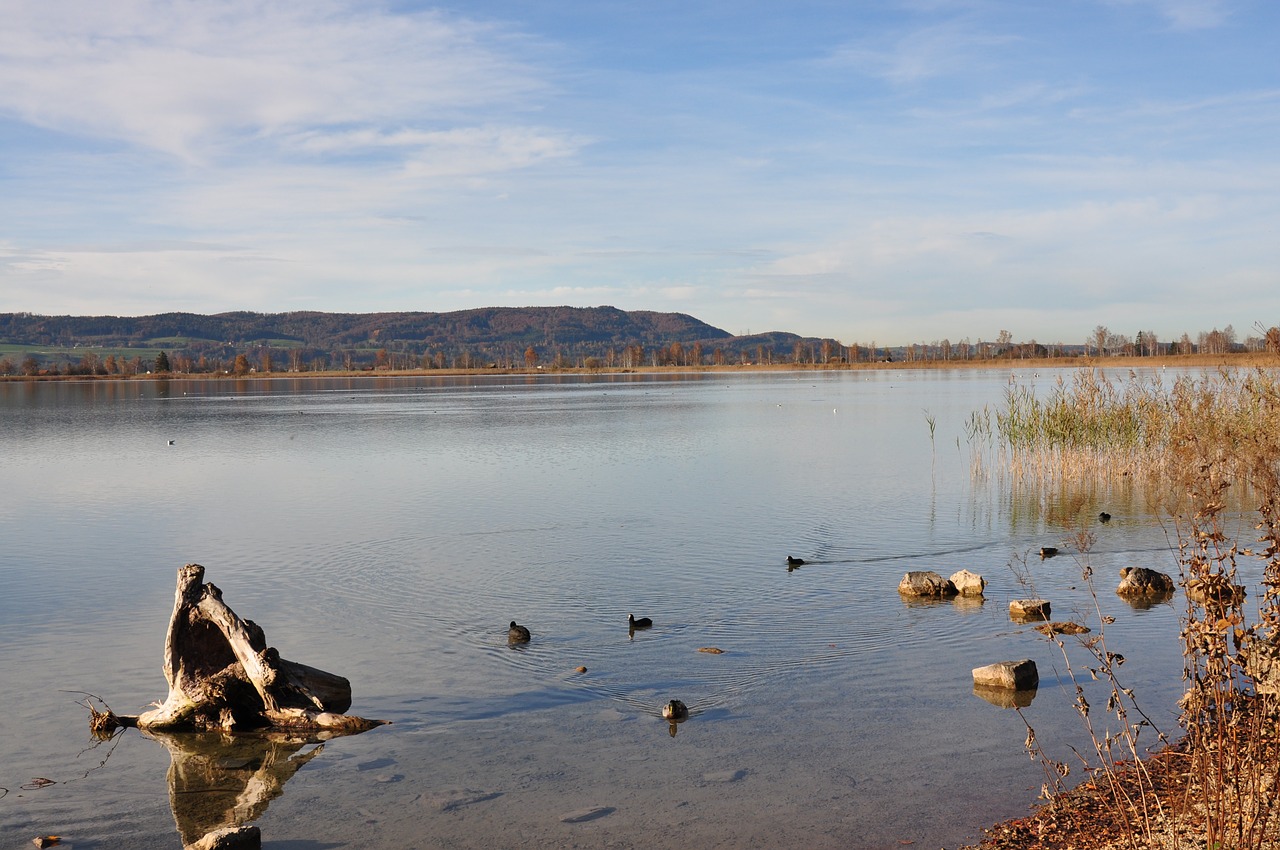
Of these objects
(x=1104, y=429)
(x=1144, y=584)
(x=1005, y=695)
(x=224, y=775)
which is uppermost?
(x=1104, y=429)

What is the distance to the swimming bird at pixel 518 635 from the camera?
456 inches

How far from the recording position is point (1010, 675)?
31.6ft

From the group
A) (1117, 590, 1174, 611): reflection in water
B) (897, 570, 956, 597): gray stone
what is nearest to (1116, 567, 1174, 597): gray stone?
(1117, 590, 1174, 611): reflection in water

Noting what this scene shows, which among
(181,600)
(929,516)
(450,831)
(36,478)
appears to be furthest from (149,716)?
(36,478)

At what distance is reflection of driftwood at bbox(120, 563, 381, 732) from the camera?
916 centimetres

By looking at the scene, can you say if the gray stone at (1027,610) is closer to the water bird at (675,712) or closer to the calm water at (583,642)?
the calm water at (583,642)

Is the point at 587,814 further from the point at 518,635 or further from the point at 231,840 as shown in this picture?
the point at 518,635

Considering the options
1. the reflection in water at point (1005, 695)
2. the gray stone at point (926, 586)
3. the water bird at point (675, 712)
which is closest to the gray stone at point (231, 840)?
the water bird at point (675, 712)

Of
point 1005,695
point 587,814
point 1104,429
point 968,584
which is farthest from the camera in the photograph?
point 1104,429

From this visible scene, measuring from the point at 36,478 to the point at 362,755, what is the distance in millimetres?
24410

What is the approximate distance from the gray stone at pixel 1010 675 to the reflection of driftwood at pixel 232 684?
5.47 meters

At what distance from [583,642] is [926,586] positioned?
4.54m

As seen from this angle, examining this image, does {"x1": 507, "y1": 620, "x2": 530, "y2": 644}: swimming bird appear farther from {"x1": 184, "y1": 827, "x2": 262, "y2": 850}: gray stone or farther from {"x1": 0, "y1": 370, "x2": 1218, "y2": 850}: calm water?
{"x1": 184, "y1": 827, "x2": 262, "y2": 850}: gray stone

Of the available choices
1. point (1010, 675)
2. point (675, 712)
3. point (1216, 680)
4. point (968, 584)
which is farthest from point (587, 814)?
point (968, 584)
